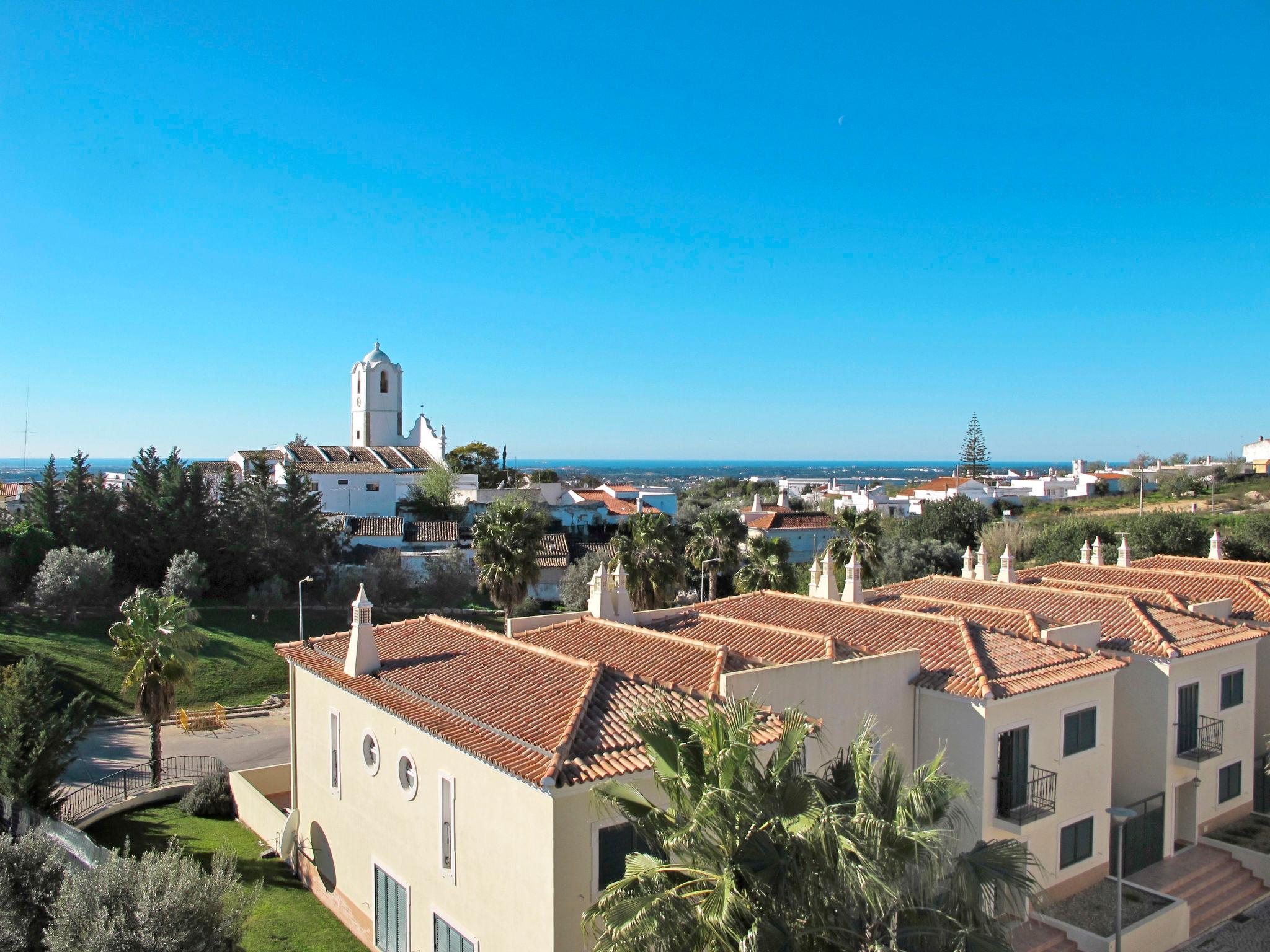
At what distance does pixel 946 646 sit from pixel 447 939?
35.2 feet

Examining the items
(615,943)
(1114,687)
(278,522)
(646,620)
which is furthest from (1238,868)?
(278,522)

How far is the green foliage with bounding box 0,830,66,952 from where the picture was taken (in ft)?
44.5

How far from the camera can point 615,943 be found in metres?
8.28

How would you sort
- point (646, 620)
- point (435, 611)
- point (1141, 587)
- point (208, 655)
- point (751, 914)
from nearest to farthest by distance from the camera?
1. point (751, 914)
2. point (646, 620)
3. point (1141, 587)
4. point (208, 655)
5. point (435, 611)

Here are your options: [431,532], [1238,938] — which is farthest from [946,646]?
[431,532]

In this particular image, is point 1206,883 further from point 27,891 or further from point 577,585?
point 577,585

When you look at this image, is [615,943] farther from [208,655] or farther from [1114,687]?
[208,655]

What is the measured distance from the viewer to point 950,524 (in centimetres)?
6650

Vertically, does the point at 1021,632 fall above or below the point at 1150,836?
above

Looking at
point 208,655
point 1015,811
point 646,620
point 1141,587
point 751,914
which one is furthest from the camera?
point 208,655

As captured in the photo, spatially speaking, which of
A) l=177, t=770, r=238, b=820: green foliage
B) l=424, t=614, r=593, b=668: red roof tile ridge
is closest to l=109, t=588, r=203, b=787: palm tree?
l=177, t=770, r=238, b=820: green foliage

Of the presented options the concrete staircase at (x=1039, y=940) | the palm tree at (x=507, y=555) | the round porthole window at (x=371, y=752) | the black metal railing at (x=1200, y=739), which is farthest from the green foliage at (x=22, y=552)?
the black metal railing at (x=1200, y=739)

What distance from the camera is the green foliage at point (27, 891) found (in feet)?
44.5

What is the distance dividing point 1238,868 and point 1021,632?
23.7 ft
